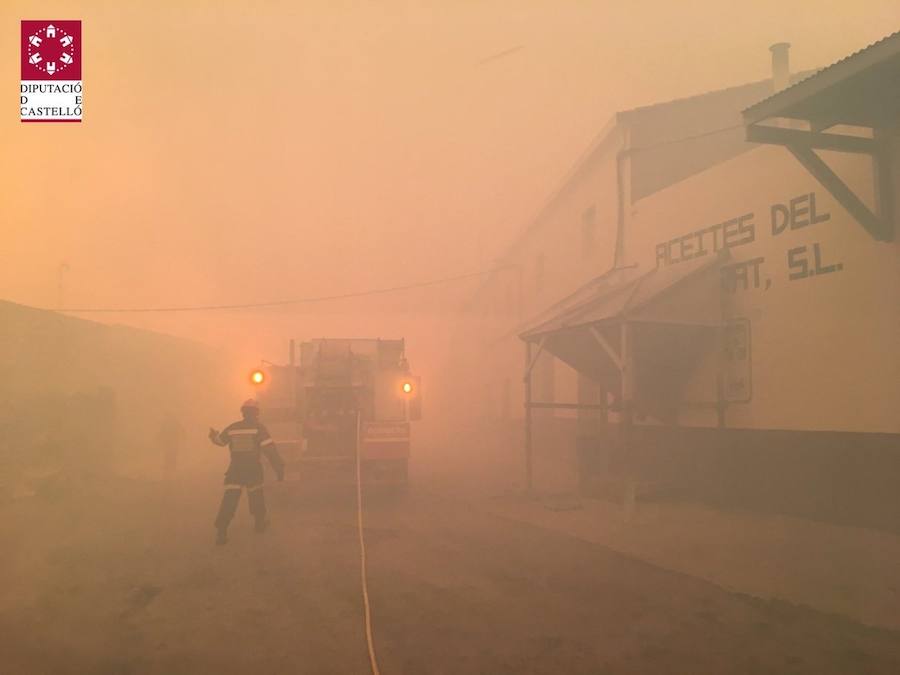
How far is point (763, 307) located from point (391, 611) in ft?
26.2

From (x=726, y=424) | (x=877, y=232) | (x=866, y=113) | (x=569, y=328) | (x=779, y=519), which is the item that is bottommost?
(x=779, y=519)

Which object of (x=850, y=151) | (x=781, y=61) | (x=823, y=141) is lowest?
(x=850, y=151)

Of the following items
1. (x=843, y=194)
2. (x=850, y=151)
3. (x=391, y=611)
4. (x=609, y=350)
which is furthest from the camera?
(x=609, y=350)

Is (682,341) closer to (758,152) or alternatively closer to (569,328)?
(569,328)

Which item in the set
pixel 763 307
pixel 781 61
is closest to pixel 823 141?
pixel 763 307

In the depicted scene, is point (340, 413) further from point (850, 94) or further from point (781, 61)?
point (781, 61)

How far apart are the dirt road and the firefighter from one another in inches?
13.1

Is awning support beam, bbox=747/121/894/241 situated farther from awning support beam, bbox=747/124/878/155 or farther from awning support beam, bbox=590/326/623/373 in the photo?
awning support beam, bbox=590/326/623/373

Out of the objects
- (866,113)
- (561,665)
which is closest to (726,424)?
(866,113)

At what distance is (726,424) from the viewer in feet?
35.7

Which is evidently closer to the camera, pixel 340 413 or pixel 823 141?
pixel 823 141

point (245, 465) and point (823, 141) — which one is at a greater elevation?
point (823, 141)

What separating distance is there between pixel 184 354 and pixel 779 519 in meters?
25.1

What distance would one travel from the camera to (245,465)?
8.21 m
